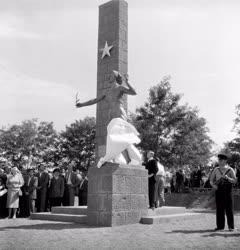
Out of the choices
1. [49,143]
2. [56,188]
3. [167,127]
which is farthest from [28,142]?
[56,188]

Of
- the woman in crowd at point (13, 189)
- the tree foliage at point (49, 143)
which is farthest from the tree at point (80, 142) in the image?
the woman in crowd at point (13, 189)

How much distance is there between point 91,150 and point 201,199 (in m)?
33.8

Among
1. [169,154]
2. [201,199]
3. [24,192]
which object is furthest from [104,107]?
[169,154]

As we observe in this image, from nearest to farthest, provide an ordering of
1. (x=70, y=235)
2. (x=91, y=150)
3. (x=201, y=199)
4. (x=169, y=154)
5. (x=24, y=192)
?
(x=70, y=235), (x=24, y=192), (x=201, y=199), (x=169, y=154), (x=91, y=150)

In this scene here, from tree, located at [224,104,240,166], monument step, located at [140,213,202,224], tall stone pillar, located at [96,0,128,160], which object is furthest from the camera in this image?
tree, located at [224,104,240,166]

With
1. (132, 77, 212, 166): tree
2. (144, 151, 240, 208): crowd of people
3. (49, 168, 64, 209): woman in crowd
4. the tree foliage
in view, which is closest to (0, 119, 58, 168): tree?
the tree foliage

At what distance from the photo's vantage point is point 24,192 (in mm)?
12945

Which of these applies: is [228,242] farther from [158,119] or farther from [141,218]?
[158,119]

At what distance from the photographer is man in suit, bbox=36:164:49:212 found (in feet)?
44.4

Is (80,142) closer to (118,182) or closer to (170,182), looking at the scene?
(170,182)

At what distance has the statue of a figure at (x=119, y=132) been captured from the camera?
30.5 ft

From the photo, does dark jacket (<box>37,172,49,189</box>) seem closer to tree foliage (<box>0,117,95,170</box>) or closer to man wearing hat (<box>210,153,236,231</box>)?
man wearing hat (<box>210,153,236,231</box>)

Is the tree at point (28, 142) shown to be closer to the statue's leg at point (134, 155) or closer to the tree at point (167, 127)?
the tree at point (167, 127)

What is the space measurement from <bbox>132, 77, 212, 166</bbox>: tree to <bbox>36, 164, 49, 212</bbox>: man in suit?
1959 cm
